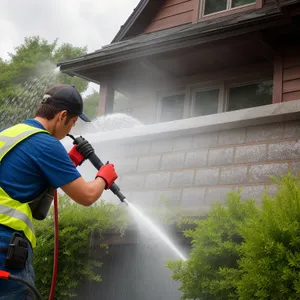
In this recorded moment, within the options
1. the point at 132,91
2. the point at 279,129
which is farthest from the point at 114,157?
the point at 132,91

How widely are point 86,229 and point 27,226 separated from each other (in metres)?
1.74

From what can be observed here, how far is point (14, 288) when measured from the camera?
2555 millimetres

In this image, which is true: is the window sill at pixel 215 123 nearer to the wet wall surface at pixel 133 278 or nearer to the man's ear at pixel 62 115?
the wet wall surface at pixel 133 278

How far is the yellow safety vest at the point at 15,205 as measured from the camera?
2.58 metres

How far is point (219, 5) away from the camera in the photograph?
9758mm

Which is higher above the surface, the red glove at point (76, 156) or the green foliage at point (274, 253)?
the red glove at point (76, 156)

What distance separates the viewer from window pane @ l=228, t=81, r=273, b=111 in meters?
8.64

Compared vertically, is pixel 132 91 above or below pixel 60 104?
above

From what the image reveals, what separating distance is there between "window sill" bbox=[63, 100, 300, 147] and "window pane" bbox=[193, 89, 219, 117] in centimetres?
370

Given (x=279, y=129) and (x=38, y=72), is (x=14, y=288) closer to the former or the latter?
(x=279, y=129)

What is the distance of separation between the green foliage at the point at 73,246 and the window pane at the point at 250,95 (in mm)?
4909

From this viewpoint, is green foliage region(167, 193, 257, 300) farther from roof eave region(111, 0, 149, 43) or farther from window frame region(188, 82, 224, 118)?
roof eave region(111, 0, 149, 43)

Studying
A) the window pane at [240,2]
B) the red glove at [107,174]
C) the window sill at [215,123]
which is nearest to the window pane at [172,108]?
the window pane at [240,2]

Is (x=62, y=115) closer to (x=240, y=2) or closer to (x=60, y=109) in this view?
(x=60, y=109)
